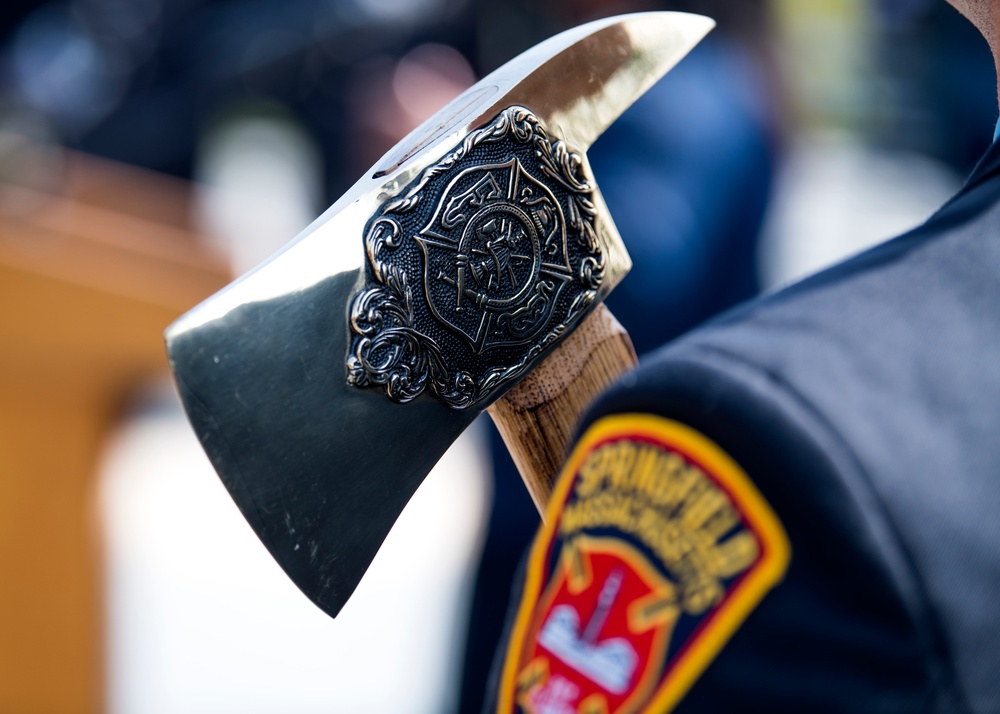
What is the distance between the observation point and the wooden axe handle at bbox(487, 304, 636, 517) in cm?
77

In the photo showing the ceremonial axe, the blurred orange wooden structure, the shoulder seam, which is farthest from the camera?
the blurred orange wooden structure

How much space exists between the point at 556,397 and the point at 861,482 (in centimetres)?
34

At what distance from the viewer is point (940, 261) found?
538 mm

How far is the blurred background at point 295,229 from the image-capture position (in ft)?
5.86

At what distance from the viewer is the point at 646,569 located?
0.49 m

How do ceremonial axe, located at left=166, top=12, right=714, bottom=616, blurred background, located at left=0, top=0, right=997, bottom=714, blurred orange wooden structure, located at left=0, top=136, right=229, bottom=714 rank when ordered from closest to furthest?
ceremonial axe, located at left=166, top=12, right=714, bottom=616 → blurred background, located at left=0, top=0, right=997, bottom=714 → blurred orange wooden structure, located at left=0, top=136, right=229, bottom=714

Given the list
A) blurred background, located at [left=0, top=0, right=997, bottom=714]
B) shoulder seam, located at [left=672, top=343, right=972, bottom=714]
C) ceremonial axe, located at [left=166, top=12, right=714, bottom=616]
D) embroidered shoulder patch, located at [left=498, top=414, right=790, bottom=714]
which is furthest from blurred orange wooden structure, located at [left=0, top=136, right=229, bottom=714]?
shoulder seam, located at [left=672, top=343, right=972, bottom=714]

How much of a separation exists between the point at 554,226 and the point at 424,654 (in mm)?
1935

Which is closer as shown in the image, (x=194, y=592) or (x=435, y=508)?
(x=194, y=592)

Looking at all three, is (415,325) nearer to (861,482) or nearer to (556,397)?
(556,397)

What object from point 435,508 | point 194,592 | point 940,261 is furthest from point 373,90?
point 940,261

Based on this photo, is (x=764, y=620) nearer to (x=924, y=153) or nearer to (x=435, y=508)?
(x=435, y=508)

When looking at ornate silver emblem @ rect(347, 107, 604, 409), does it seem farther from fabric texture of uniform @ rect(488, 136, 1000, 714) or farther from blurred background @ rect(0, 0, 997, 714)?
blurred background @ rect(0, 0, 997, 714)

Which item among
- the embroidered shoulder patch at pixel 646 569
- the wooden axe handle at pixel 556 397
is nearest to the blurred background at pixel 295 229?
the wooden axe handle at pixel 556 397
